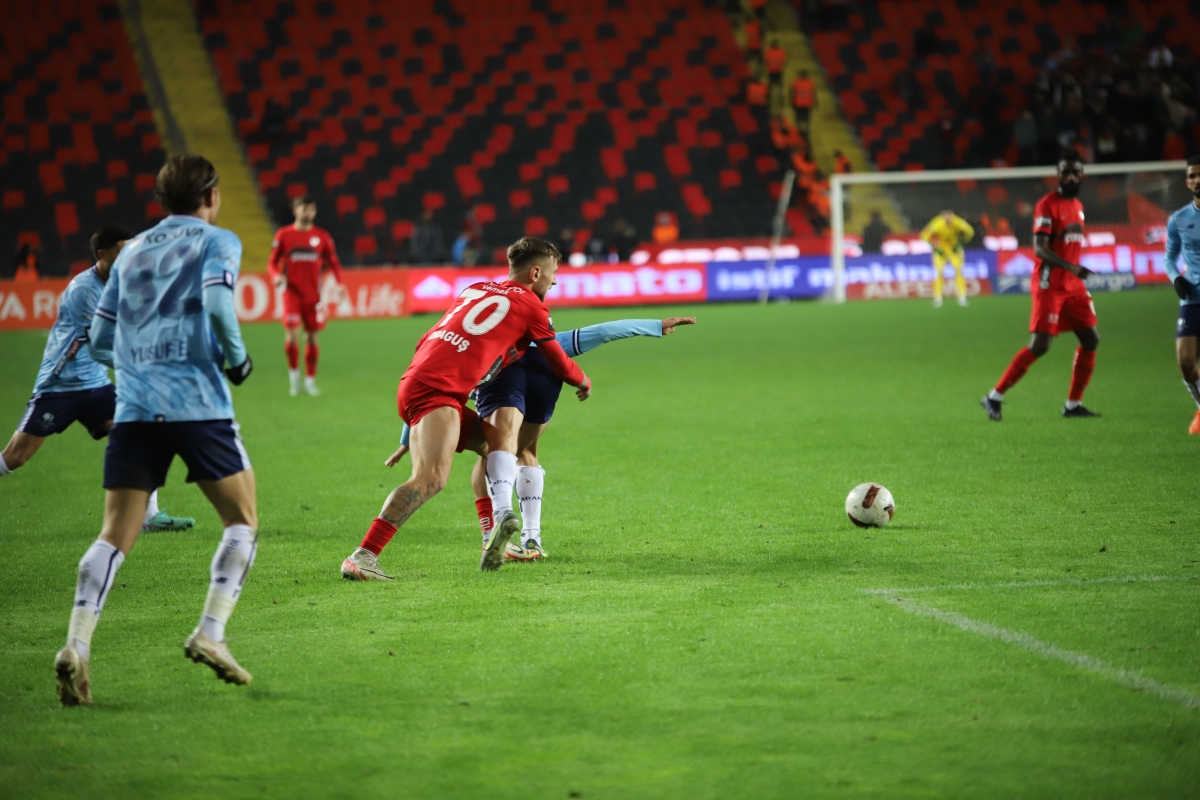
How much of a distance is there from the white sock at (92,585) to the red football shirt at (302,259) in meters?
11.1

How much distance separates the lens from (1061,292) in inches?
444

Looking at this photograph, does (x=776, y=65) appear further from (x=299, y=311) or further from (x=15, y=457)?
(x=15, y=457)

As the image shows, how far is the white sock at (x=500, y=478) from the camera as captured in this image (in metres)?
6.31

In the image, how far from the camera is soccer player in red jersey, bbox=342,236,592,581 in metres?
6.04

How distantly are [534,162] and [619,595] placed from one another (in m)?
29.9

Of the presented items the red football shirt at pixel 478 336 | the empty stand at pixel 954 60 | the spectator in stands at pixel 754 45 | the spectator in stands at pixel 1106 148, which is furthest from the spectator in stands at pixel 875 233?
the red football shirt at pixel 478 336

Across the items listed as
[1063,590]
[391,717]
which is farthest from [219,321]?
[1063,590]

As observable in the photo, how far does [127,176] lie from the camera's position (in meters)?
32.0

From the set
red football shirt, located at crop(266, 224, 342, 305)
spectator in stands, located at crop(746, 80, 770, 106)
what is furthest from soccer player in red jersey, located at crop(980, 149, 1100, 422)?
spectator in stands, located at crop(746, 80, 770, 106)

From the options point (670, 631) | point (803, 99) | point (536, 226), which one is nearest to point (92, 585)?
point (670, 631)

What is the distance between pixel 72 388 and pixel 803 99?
30.7m

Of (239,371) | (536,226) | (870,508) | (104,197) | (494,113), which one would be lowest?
(870,508)

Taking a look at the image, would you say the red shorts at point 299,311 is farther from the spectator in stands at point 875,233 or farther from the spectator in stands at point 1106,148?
the spectator in stands at point 1106,148

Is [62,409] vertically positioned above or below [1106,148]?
below
